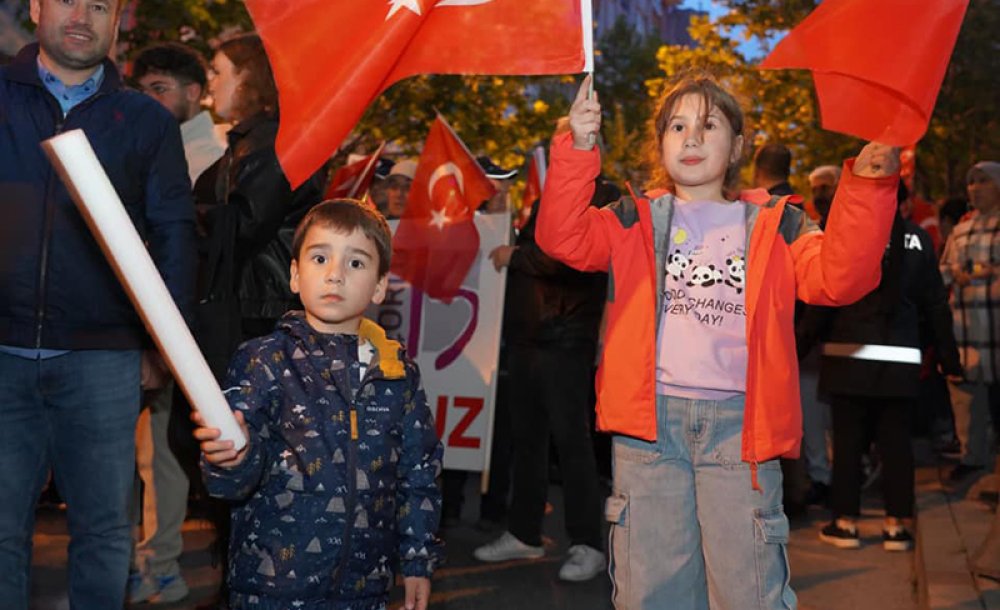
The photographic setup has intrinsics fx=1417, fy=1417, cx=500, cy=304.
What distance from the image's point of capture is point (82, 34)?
15.1 feet

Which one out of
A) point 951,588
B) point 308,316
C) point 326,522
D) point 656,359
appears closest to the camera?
point 326,522

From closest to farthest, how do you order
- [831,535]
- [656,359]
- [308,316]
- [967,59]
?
[308,316], [656,359], [831,535], [967,59]

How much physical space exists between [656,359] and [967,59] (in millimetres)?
22338

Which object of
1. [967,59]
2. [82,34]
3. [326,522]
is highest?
[967,59]

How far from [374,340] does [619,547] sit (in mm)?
1079

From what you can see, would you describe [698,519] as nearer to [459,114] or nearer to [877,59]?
[877,59]

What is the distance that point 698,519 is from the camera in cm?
445

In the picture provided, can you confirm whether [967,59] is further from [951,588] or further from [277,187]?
[277,187]

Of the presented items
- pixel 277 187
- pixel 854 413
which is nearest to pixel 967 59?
pixel 854 413

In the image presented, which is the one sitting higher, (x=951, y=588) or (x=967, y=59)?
(x=967, y=59)

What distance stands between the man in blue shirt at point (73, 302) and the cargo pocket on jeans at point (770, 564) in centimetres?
206

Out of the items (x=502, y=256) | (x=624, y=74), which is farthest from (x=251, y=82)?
(x=624, y=74)

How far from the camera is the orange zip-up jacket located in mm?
4188

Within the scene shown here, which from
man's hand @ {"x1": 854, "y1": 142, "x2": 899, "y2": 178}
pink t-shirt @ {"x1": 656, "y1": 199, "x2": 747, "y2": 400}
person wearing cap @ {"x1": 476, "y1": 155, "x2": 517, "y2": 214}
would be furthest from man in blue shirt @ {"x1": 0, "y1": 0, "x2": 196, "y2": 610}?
person wearing cap @ {"x1": 476, "y1": 155, "x2": 517, "y2": 214}
